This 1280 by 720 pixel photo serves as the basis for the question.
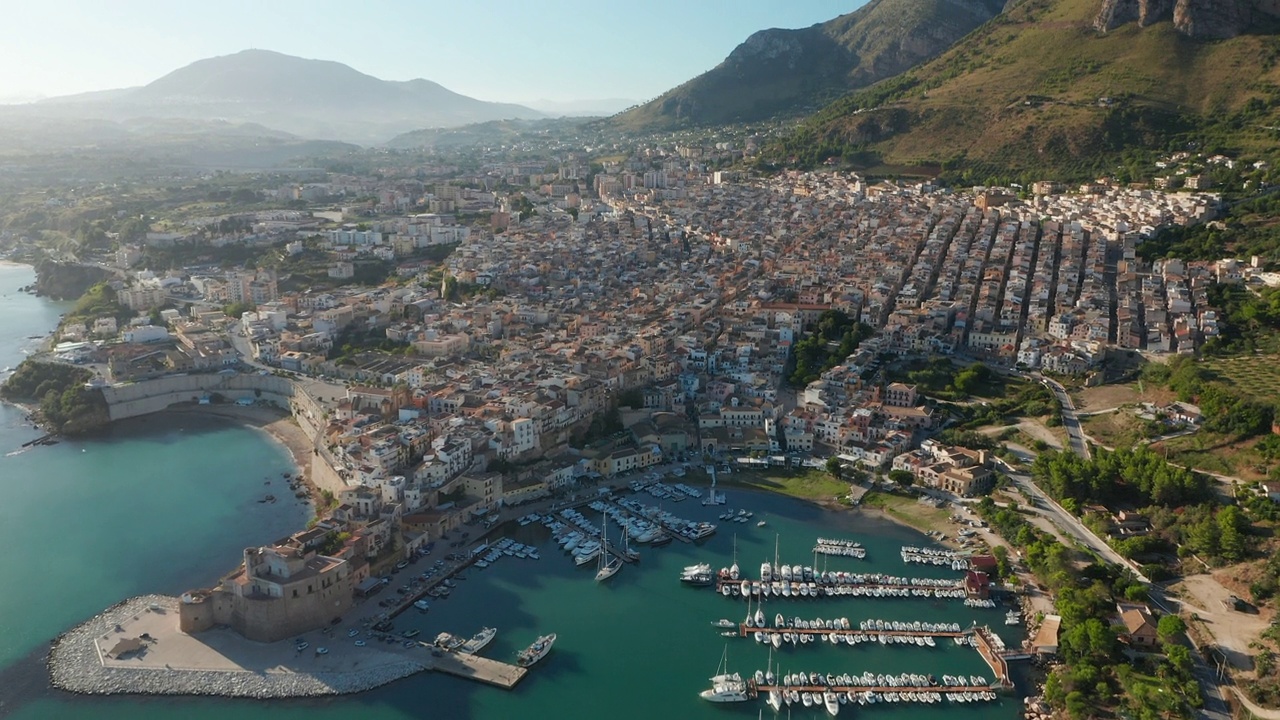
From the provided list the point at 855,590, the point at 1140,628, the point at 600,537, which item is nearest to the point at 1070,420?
the point at 1140,628

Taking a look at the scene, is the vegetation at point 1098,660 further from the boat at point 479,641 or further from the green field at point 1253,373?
the green field at point 1253,373

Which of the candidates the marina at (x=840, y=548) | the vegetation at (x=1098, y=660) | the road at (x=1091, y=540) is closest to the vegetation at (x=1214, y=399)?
the road at (x=1091, y=540)

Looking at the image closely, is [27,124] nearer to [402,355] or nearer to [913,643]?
[402,355]

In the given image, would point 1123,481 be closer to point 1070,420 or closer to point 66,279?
point 1070,420

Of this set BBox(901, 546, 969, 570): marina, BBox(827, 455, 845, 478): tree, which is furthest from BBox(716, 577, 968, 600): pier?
BBox(827, 455, 845, 478): tree

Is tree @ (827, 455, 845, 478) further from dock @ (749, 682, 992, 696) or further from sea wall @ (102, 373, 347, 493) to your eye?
sea wall @ (102, 373, 347, 493)

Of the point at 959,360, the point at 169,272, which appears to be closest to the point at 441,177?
the point at 169,272
